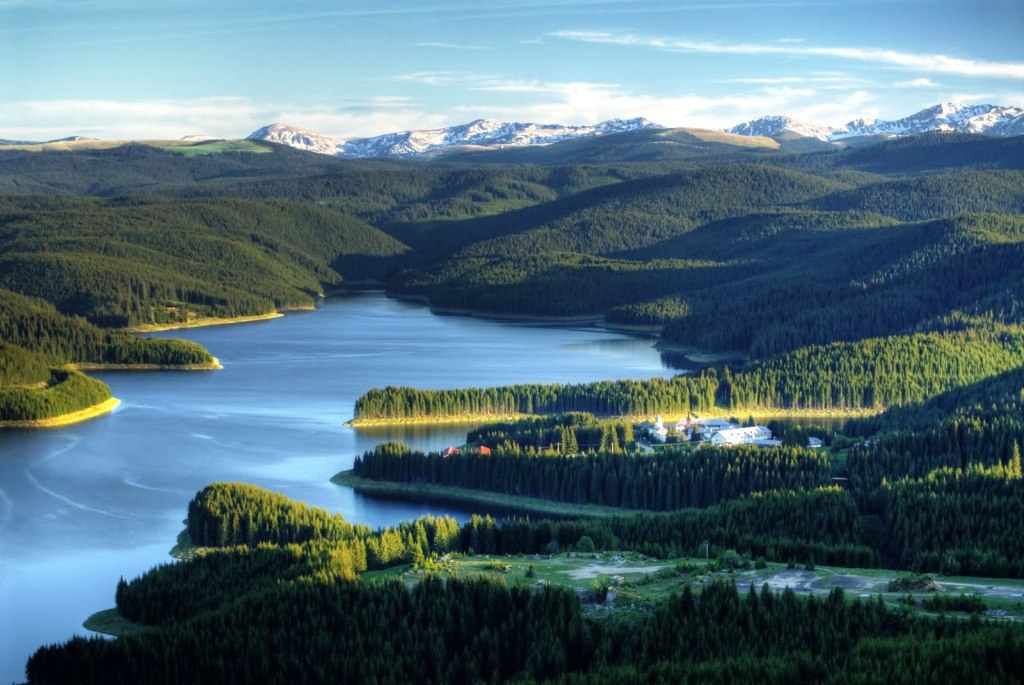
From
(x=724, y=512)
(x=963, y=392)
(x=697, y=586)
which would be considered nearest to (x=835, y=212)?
(x=963, y=392)

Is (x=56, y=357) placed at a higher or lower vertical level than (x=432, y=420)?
higher

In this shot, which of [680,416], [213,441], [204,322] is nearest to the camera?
[213,441]

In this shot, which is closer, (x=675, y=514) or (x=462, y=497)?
(x=675, y=514)

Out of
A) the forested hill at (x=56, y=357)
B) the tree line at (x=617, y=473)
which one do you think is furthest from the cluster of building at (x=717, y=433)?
the forested hill at (x=56, y=357)

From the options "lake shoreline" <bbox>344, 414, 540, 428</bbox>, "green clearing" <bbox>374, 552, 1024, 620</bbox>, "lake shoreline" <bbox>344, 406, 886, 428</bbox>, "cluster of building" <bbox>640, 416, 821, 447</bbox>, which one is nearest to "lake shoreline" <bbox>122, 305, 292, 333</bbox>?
"lake shoreline" <bbox>344, 414, 540, 428</bbox>

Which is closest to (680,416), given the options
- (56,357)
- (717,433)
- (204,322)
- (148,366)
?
(717,433)

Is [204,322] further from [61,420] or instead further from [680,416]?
[680,416]

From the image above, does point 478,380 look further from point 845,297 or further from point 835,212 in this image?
point 835,212
